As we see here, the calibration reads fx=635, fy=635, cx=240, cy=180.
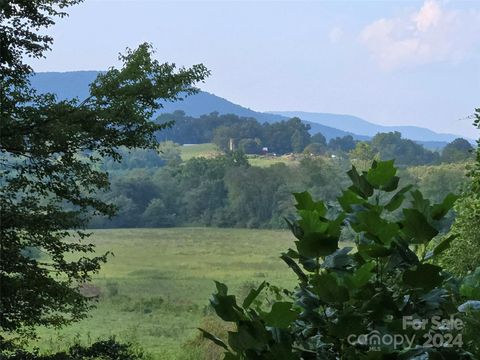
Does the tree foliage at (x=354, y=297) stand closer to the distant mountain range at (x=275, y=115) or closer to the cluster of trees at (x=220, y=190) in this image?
the cluster of trees at (x=220, y=190)

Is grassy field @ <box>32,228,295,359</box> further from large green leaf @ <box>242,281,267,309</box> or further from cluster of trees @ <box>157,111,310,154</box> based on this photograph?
large green leaf @ <box>242,281,267,309</box>

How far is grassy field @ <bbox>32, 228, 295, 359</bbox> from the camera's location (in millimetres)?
8289

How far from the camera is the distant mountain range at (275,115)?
892cm

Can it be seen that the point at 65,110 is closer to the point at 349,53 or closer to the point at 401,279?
the point at 401,279

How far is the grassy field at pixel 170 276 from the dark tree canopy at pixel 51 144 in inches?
182

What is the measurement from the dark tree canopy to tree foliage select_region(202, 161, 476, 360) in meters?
2.61

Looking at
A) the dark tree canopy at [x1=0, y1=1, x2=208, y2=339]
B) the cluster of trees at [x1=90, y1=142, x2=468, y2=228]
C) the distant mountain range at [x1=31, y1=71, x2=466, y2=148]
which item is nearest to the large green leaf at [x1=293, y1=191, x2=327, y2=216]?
the dark tree canopy at [x1=0, y1=1, x2=208, y2=339]

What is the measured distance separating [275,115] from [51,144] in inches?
373

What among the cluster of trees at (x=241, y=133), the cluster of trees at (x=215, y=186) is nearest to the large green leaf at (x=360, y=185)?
the cluster of trees at (x=215, y=186)

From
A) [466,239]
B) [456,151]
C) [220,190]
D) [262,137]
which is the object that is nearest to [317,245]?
[466,239]

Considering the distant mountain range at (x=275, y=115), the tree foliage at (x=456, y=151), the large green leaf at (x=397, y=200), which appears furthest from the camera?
the distant mountain range at (x=275, y=115)

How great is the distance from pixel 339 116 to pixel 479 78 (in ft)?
32.7

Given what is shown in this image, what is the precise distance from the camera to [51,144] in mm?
3070

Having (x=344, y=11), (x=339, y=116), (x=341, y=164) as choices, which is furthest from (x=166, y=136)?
(x=339, y=116)
